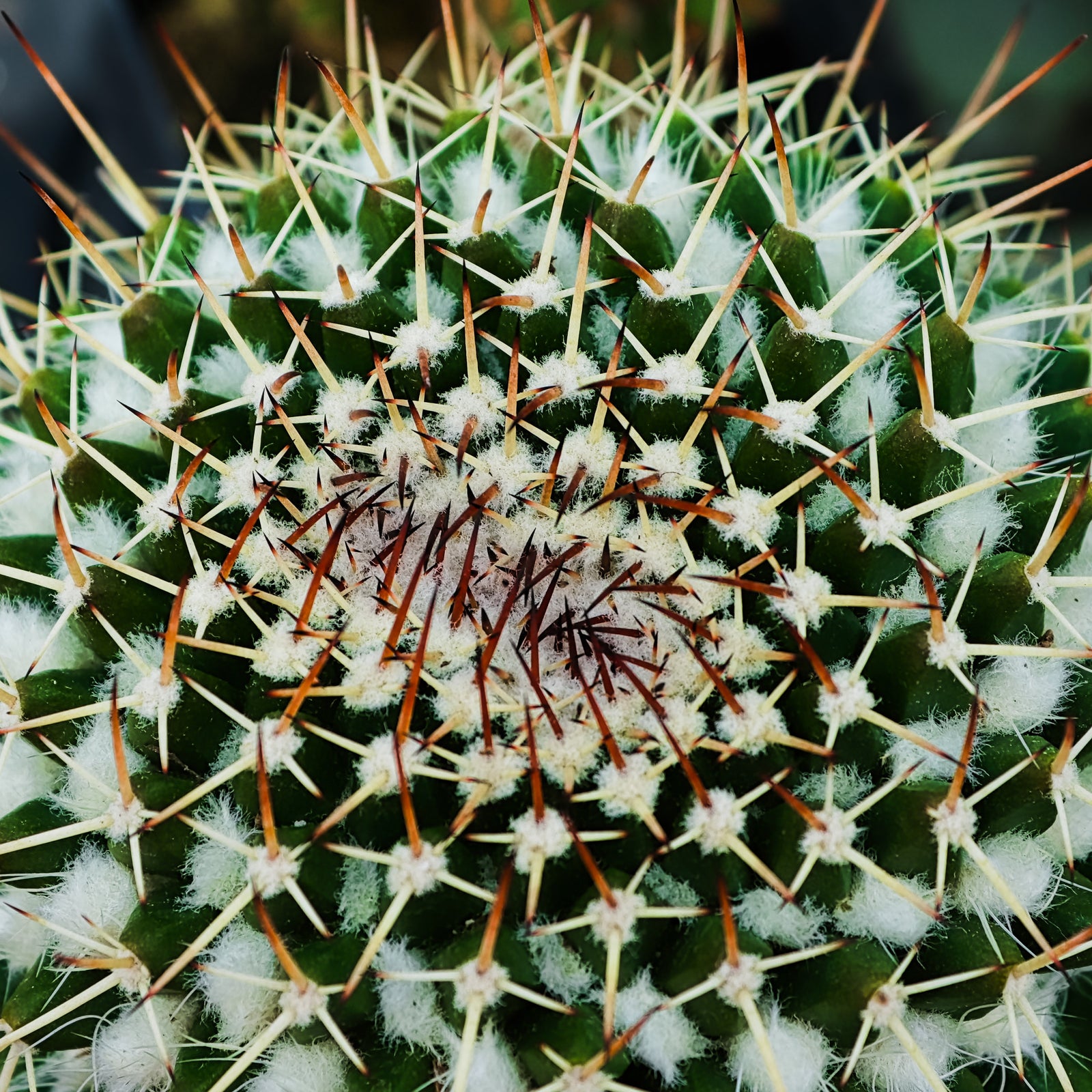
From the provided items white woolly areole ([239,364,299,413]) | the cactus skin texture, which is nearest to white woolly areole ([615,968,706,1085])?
the cactus skin texture

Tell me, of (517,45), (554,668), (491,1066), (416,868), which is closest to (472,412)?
(554,668)

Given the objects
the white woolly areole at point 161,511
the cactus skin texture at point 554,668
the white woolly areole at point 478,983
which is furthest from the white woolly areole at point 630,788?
the white woolly areole at point 161,511

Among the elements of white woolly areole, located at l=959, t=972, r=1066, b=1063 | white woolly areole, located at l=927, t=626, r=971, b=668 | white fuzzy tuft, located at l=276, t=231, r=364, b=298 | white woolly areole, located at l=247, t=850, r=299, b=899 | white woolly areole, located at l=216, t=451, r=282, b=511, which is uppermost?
white fuzzy tuft, located at l=276, t=231, r=364, b=298

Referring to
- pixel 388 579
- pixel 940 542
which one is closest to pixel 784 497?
pixel 940 542

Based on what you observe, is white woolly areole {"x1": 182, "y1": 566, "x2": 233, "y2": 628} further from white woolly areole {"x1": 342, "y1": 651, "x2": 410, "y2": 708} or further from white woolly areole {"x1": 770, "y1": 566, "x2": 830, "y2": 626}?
white woolly areole {"x1": 770, "y1": 566, "x2": 830, "y2": 626}

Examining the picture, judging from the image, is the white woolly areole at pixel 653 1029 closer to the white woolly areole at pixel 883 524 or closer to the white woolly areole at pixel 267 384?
the white woolly areole at pixel 883 524
